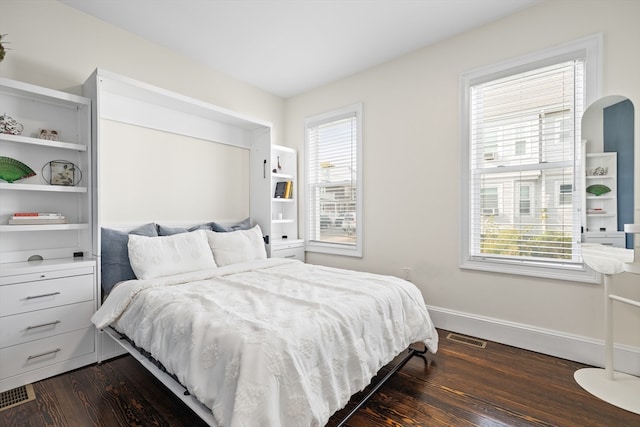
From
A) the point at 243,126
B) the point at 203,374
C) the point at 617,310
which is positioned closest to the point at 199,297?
the point at 203,374

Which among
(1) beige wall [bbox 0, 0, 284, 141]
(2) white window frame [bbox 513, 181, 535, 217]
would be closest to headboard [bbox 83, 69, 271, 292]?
(1) beige wall [bbox 0, 0, 284, 141]

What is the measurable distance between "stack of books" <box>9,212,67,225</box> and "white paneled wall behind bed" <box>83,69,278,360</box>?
9.7 inches

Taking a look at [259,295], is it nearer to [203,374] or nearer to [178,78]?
[203,374]

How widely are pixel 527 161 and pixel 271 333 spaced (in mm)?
2612

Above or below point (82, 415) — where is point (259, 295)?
above

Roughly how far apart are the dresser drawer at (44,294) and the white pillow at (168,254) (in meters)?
0.35

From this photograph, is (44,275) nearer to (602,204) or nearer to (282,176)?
(282,176)

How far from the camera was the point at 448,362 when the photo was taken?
238 centimetres

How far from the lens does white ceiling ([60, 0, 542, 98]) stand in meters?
2.54

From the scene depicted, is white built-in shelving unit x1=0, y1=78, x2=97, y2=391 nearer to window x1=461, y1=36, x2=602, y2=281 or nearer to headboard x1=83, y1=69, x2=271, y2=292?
headboard x1=83, y1=69, x2=271, y2=292

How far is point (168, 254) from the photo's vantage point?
257 cm

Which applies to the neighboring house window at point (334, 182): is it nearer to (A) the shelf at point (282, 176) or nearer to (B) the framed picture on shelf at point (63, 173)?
(A) the shelf at point (282, 176)

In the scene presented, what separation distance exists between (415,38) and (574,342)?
9.74 feet

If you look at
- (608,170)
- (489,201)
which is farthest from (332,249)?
(608,170)
